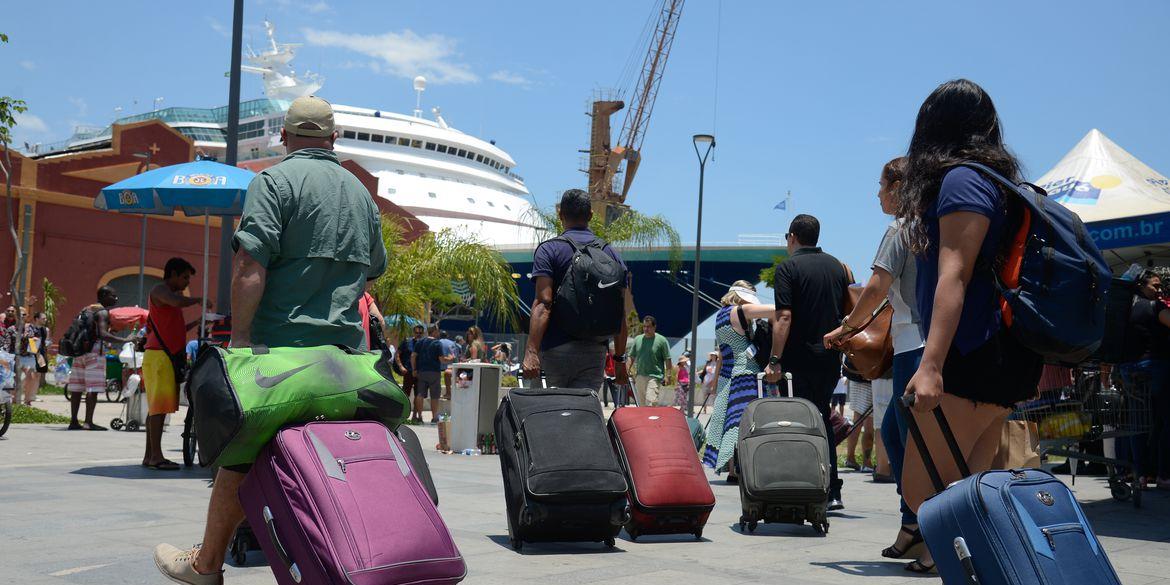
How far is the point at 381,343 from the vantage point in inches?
222

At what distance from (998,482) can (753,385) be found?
486 centimetres

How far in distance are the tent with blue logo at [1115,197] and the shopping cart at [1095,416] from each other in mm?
1744

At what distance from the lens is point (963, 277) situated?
2.99 metres

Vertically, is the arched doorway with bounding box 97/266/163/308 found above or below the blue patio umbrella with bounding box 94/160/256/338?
below

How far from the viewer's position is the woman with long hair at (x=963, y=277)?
2.99 meters

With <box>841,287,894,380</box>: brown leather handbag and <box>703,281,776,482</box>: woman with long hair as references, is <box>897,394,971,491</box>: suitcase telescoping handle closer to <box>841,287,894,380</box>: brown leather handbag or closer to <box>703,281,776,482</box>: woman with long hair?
<box>841,287,894,380</box>: brown leather handbag

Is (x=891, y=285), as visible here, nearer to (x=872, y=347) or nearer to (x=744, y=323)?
(x=872, y=347)

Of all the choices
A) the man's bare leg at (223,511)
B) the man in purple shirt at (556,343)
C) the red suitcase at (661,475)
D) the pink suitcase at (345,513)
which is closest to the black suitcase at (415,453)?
the man's bare leg at (223,511)

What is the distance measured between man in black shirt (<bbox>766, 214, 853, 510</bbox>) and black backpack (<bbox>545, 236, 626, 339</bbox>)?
3.85 ft

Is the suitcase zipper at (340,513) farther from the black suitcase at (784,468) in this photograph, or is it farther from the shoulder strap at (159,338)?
the shoulder strap at (159,338)

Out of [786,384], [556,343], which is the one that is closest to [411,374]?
[786,384]

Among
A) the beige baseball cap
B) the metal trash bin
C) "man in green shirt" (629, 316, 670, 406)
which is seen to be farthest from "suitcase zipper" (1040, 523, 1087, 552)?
"man in green shirt" (629, 316, 670, 406)

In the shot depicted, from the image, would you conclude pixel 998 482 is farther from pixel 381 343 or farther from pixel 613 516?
pixel 381 343

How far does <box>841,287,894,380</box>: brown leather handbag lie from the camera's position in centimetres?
453
